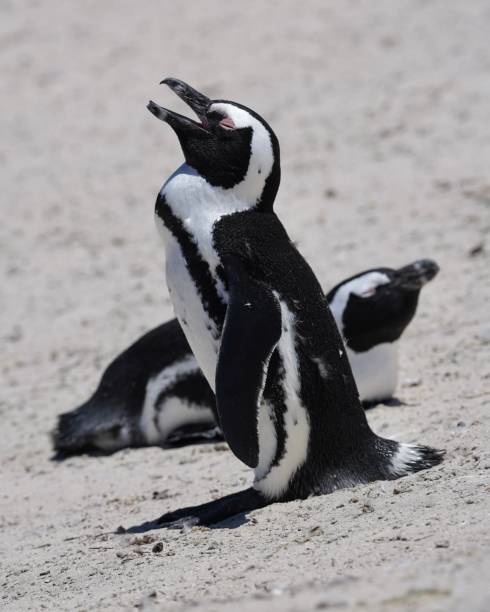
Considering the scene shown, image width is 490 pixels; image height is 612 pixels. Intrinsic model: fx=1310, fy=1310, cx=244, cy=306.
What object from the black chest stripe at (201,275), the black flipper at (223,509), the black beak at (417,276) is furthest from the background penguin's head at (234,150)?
the black beak at (417,276)

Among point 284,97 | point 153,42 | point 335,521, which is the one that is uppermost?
point 153,42

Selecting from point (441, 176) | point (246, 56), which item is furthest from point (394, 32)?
point (441, 176)

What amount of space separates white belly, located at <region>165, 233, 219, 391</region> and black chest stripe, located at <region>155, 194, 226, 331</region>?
0.02 meters

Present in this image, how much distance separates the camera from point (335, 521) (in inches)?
148

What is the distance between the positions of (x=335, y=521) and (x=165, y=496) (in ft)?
4.37

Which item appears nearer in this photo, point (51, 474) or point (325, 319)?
point (325, 319)

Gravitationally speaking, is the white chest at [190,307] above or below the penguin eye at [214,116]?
below

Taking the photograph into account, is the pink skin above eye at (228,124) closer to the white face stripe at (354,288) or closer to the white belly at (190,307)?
the white belly at (190,307)

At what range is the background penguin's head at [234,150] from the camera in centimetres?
414

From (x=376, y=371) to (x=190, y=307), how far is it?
6.48 feet

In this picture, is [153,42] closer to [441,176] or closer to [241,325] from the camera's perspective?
[441,176]

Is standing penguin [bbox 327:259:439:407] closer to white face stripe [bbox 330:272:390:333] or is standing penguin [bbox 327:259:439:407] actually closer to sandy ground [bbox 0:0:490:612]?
white face stripe [bbox 330:272:390:333]

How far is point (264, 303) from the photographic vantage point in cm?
389

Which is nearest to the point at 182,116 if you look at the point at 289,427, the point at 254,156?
the point at 254,156
